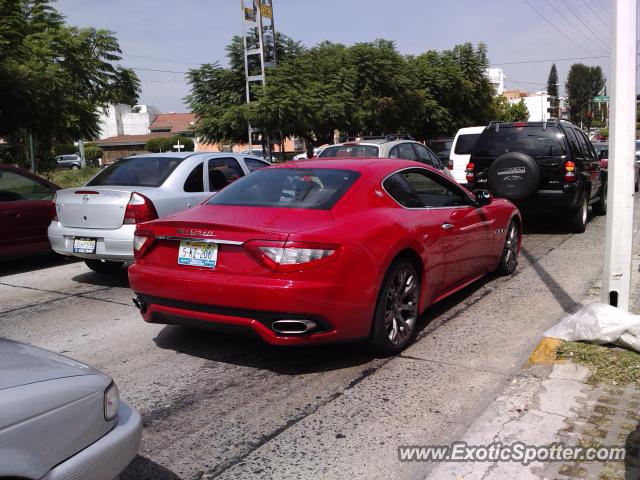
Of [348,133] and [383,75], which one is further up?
[383,75]

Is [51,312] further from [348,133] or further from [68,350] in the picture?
[348,133]

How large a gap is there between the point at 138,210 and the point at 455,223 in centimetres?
339

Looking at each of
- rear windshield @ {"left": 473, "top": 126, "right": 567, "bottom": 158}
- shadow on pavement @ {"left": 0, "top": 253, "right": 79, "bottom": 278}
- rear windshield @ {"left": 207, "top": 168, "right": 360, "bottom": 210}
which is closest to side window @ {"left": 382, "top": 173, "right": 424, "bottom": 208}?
rear windshield @ {"left": 207, "top": 168, "right": 360, "bottom": 210}

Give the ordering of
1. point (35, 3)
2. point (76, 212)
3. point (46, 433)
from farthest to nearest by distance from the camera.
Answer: point (35, 3)
point (76, 212)
point (46, 433)

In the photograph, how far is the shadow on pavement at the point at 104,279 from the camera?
756 centimetres

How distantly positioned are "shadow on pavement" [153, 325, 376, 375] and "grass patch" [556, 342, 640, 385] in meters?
1.46

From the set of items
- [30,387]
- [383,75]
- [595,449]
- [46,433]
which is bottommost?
[595,449]

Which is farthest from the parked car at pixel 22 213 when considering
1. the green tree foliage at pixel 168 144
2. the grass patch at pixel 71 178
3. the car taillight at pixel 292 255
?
the green tree foliage at pixel 168 144

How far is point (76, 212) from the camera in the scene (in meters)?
7.11

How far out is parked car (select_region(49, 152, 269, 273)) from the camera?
6785 mm

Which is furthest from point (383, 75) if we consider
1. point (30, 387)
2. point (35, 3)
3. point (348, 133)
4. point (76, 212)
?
point (30, 387)

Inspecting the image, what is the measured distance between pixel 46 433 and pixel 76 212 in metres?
5.43

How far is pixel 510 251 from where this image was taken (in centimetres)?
740
